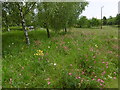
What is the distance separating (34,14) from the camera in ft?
28.3

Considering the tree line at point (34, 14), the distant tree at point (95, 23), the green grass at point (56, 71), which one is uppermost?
the distant tree at point (95, 23)

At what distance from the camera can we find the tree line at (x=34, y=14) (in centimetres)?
697

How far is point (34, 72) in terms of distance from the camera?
4250 millimetres

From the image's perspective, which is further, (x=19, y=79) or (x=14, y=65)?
(x=14, y=65)

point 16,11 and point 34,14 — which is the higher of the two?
point 34,14

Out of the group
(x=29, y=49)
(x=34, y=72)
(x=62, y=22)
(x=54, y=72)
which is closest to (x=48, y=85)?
(x=54, y=72)

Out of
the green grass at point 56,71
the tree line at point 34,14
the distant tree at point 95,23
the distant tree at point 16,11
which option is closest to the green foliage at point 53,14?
the tree line at point 34,14

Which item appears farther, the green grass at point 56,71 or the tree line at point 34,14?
the tree line at point 34,14

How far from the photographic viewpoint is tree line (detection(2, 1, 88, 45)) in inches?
274

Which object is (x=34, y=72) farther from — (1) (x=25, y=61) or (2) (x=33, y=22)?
(2) (x=33, y=22)

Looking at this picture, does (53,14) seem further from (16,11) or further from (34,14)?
(16,11)

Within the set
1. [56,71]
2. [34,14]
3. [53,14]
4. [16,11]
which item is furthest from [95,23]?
[56,71]

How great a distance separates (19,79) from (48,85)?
1.23 m

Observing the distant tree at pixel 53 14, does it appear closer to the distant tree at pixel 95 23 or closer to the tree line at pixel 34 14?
the tree line at pixel 34 14
